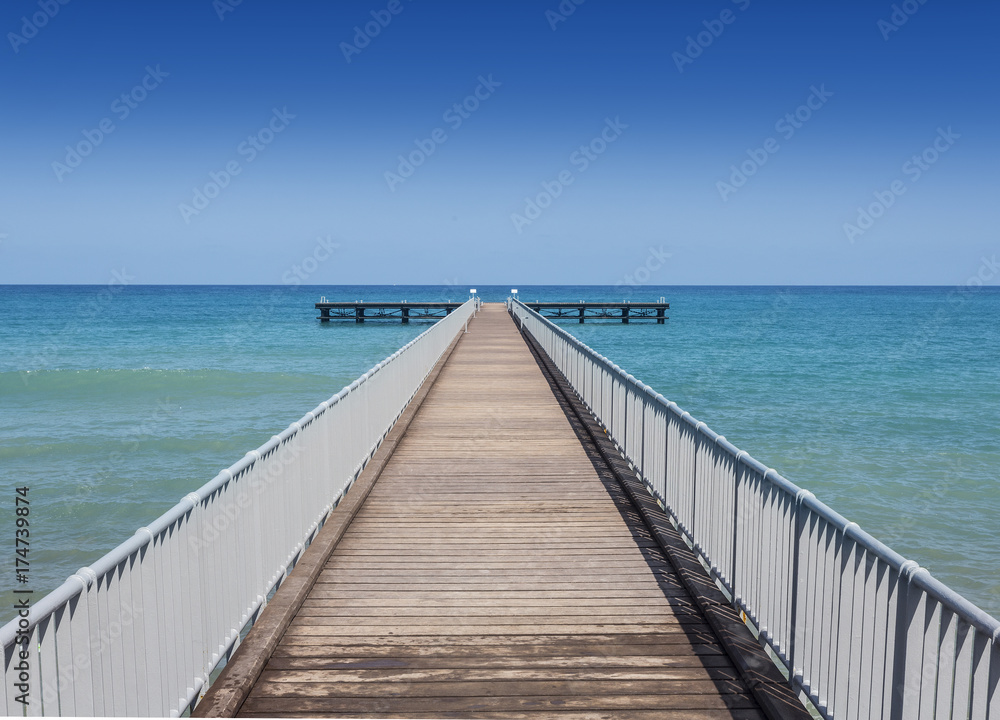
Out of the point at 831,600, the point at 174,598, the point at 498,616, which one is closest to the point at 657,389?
the point at 498,616

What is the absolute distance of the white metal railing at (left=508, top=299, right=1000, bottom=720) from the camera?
292cm

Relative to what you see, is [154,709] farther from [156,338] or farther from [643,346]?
[156,338]

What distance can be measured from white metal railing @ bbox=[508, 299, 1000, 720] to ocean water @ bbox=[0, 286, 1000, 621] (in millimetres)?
6504

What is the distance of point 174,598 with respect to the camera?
12.4 ft

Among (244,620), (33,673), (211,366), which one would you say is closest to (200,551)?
(244,620)

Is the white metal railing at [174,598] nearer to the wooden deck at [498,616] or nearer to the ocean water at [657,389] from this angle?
the wooden deck at [498,616]

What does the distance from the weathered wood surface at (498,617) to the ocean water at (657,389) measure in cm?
609

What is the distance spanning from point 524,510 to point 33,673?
555 centimetres

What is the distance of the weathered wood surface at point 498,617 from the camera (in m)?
4.18

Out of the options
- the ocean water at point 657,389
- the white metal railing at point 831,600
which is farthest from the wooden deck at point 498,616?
the ocean water at point 657,389

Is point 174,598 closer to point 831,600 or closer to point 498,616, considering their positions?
point 498,616

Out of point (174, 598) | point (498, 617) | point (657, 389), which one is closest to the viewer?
point (174, 598)

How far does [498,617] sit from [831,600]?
2259 millimetres

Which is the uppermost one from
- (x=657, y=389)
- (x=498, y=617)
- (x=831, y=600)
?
(x=831, y=600)
